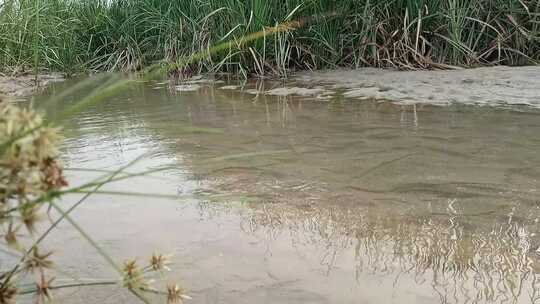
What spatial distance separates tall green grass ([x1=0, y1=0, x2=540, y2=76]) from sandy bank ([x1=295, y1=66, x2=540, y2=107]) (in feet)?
1.81

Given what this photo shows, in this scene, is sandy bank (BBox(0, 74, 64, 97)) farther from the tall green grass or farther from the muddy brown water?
the muddy brown water

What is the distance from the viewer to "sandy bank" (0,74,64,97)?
16.3 ft

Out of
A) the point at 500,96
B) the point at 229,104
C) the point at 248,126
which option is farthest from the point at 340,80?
the point at 248,126

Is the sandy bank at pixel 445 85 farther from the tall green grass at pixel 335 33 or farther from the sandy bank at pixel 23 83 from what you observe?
the sandy bank at pixel 23 83

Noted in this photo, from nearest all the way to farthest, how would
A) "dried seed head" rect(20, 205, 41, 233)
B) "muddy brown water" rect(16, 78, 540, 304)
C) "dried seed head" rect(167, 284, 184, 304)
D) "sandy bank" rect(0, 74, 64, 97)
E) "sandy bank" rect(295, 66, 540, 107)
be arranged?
"dried seed head" rect(20, 205, 41, 233), "dried seed head" rect(167, 284, 184, 304), "muddy brown water" rect(16, 78, 540, 304), "sandy bank" rect(295, 66, 540, 107), "sandy bank" rect(0, 74, 64, 97)

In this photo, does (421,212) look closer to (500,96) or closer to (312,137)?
(312,137)

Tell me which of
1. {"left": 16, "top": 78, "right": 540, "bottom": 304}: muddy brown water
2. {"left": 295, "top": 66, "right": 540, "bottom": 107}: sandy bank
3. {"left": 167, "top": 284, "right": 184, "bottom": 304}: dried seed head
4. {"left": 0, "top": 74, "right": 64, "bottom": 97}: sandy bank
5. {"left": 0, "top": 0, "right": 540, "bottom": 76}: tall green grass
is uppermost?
{"left": 0, "top": 0, "right": 540, "bottom": 76}: tall green grass

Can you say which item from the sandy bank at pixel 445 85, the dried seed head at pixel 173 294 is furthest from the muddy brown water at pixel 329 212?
the sandy bank at pixel 445 85

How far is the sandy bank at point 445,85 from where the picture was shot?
11.6ft

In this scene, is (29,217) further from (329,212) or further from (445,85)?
(445,85)

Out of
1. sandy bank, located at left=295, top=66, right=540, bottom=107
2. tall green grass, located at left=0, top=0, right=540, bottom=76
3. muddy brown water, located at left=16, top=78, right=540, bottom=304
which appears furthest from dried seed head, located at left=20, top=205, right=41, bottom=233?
tall green grass, located at left=0, top=0, right=540, bottom=76

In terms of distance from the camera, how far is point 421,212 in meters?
1.66

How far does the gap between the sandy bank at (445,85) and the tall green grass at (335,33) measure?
1.81 ft

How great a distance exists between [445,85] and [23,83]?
4.10 meters
